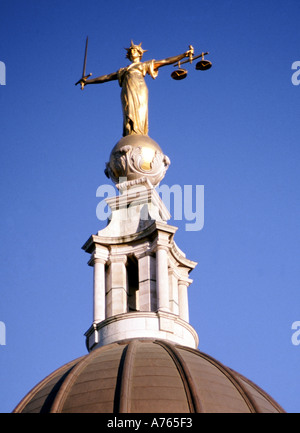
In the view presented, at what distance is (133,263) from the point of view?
69.9 meters

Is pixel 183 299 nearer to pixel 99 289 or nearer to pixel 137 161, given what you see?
pixel 99 289

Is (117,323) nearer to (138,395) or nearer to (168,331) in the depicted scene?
(168,331)

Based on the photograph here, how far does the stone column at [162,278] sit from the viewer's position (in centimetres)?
6625

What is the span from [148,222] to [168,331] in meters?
6.37

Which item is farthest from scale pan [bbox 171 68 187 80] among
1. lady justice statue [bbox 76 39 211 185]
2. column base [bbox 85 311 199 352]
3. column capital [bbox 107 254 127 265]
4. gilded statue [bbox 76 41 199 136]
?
column base [bbox 85 311 199 352]

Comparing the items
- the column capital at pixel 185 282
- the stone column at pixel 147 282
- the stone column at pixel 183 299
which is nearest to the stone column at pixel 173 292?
the stone column at pixel 183 299

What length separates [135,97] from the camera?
7381cm

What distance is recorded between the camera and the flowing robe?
7375 centimetres

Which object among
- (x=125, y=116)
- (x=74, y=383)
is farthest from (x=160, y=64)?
(x=74, y=383)

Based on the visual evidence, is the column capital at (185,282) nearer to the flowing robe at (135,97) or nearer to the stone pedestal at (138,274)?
the stone pedestal at (138,274)

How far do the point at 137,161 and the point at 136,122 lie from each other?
311cm

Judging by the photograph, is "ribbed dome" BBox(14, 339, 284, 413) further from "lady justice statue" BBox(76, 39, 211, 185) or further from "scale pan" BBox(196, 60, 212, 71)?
"scale pan" BBox(196, 60, 212, 71)

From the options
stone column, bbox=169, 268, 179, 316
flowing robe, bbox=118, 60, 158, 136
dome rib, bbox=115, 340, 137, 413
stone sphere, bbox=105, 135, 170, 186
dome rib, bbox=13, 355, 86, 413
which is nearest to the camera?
dome rib, bbox=115, 340, 137, 413

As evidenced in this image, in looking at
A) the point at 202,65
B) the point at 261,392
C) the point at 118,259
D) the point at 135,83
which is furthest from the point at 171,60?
the point at 261,392
